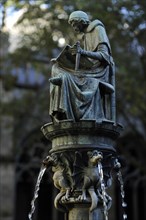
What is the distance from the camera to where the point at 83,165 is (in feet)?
22.1

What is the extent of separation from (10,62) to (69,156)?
38.8 feet

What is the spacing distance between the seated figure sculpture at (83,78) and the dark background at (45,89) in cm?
651

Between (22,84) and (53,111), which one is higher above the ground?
(22,84)

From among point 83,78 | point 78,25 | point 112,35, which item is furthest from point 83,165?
point 112,35

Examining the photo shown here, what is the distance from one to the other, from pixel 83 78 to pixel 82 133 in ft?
2.82

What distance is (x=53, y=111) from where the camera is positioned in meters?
6.95

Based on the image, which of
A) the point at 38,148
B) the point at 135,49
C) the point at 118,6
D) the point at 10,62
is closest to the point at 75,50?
the point at 118,6

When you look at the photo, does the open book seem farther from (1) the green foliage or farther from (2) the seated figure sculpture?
(1) the green foliage

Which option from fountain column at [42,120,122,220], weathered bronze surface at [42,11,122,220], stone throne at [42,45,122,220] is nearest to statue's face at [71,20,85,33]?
weathered bronze surface at [42,11,122,220]

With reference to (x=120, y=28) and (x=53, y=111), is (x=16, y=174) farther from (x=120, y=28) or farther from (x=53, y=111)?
(x=53, y=111)

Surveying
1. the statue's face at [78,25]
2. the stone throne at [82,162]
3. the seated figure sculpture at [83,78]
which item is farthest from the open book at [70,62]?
the statue's face at [78,25]

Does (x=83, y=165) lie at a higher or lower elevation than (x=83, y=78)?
lower

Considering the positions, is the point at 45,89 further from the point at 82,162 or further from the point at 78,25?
the point at 82,162

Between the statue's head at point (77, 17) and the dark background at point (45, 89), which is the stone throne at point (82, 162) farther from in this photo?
the dark background at point (45, 89)
